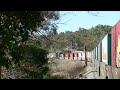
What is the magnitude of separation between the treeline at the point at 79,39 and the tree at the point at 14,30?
2060 millimetres

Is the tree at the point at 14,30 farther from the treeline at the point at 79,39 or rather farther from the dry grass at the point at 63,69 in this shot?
the treeline at the point at 79,39

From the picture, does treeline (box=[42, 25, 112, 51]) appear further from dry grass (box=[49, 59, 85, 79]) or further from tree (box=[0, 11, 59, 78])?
tree (box=[0, 11, 59, 78])

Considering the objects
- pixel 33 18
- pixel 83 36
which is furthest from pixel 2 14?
pixel 83 36

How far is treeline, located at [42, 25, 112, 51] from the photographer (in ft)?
37.8

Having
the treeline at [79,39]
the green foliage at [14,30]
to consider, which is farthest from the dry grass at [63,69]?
the green foliage at [14,30]

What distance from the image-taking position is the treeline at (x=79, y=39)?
11512 millimetres

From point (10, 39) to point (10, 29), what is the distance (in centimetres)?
22

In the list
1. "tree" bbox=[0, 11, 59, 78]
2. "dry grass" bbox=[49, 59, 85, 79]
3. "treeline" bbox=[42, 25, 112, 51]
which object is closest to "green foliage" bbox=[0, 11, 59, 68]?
"tree" bbox=[0, 11, 59, 78]

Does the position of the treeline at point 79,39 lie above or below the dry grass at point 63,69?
above

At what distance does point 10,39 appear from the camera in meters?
6.83

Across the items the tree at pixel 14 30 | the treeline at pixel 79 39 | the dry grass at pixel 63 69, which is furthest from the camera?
the dry grass at pixel 63 69
